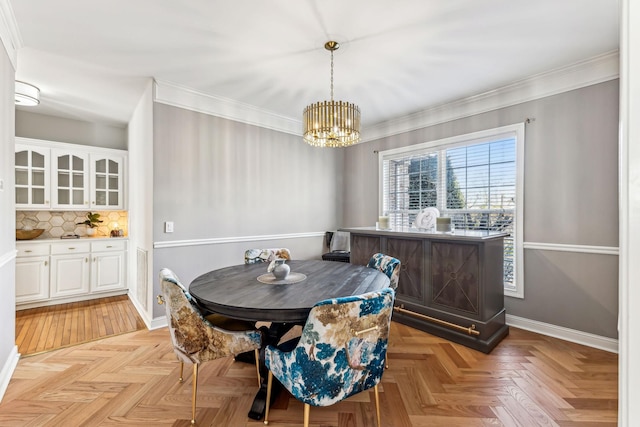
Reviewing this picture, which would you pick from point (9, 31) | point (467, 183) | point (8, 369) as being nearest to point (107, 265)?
point (8, 369)

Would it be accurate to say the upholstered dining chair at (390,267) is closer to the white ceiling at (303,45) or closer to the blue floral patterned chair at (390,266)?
the blue floral patterned chair at (390,266)

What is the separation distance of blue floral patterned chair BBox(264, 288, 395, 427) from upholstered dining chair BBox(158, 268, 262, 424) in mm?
504

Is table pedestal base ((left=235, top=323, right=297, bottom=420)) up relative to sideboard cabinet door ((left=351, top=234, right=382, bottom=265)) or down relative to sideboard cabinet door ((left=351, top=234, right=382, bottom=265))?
down

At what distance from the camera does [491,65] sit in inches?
110

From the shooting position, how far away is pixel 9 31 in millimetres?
2211

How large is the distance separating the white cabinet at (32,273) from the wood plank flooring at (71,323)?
0.19 m

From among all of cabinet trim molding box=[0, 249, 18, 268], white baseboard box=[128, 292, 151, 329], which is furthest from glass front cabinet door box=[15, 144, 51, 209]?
cabinet trim molding box=[0, 249, 18, 268]

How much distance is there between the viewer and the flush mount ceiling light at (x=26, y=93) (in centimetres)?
321

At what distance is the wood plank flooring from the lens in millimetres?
2825

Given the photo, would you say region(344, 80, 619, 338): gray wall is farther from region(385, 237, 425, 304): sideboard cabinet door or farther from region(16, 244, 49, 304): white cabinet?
region(16, 244, 49, 304): white cabinet

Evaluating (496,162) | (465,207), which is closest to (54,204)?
(465,207)

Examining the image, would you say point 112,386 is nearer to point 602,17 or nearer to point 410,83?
point 410,83

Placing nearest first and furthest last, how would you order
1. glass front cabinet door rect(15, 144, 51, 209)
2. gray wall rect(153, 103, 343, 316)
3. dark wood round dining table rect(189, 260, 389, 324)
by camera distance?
dark wood round dining table rect(189, 260, 389, 324) → gray wall rect(153, 103, 343, 316) → glass front cabinet door rect(15, 144, 51, 209)

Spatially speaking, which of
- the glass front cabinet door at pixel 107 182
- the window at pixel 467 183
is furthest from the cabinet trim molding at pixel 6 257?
the window at pixel 467 183
